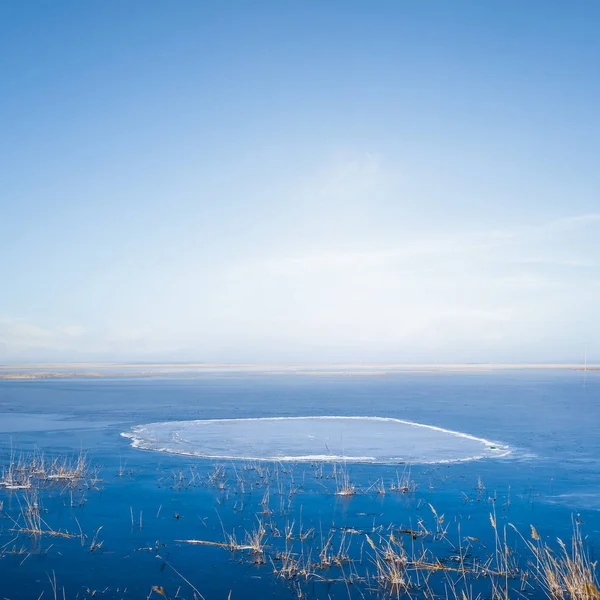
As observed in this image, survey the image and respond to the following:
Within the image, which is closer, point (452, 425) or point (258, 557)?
point (258, 557)

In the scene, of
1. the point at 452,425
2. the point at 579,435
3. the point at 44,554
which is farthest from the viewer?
the point at 452,425

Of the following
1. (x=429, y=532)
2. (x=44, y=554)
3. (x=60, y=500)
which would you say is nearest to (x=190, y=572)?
(x=44, y=554)

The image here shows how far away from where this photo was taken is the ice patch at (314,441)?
18.0m

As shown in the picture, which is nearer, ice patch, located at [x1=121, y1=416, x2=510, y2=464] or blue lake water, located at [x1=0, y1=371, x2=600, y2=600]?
blue lake water, located at [x1=0, y1=371, x2=600, y2=600]

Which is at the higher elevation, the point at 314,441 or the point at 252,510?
the point at 314,441

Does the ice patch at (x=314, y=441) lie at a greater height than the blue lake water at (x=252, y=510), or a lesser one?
greater

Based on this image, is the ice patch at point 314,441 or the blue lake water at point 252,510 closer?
the blue lake water at point 252,510

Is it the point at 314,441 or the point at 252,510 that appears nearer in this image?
the point at 252,510

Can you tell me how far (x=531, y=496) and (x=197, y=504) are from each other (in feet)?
24.8

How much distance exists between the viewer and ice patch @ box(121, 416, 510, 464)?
18.0 metres

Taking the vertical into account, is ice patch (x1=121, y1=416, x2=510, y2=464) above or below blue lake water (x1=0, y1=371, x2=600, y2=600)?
above

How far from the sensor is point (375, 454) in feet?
60.0

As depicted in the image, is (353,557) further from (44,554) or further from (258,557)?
(44,554)

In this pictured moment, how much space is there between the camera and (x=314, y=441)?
20.8 m
